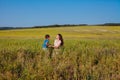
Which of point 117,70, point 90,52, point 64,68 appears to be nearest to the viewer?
point 64,68

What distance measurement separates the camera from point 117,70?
5988mm

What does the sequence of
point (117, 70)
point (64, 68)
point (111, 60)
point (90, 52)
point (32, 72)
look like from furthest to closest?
1. point (90, 52)
2. point (111, 60)
3. point (117, 70)
4. point (64, 68)
5. point (32, 72)

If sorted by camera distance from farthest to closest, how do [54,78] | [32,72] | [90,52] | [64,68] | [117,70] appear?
[90,52]
[117,70]
[64,68]
[32,72]
[54,78]

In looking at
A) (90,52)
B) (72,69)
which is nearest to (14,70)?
(72,69)

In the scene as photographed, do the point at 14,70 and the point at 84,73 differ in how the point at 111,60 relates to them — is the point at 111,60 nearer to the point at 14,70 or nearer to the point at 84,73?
the point at 84,73

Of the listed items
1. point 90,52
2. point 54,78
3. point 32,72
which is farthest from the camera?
point 90,52

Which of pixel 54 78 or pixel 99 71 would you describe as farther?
pixel 99 71

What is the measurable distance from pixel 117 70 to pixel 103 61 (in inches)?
40.6

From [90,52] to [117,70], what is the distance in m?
2.69

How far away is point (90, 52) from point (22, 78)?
4200 millimetres

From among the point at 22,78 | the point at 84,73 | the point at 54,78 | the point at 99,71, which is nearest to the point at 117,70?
the point at 99,71

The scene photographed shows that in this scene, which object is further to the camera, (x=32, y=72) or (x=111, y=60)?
(x=111, y=60)

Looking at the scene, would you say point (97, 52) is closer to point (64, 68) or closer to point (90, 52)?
point (90, 52)

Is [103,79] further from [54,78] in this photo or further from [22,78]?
[22,78]
